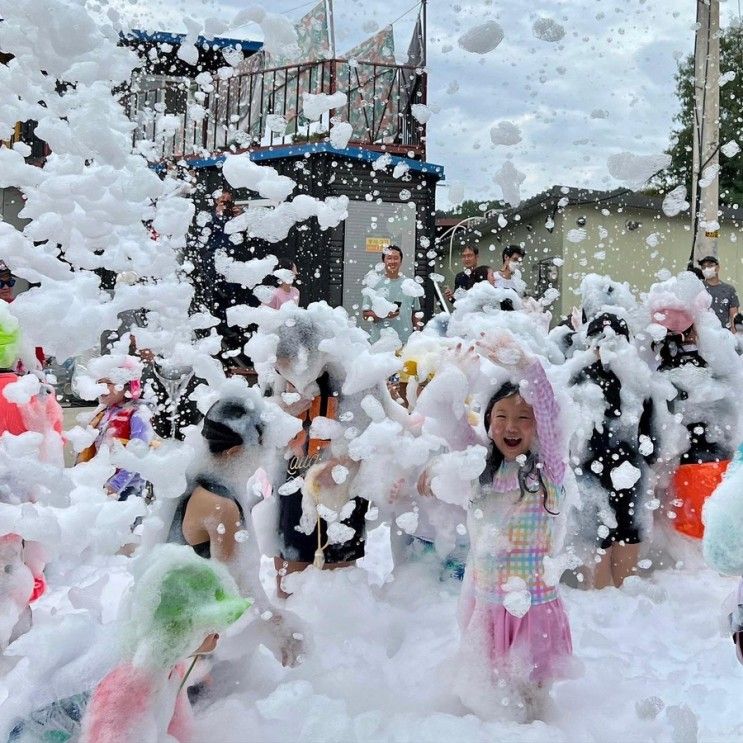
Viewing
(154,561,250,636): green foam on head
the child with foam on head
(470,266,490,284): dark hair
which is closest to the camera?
(154,561,250,636): green foam on head

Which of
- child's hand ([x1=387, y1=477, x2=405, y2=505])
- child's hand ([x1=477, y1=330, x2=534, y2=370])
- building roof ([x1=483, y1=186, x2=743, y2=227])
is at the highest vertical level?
building roof ([x1=483, y1=186, x2=743, y2=227])

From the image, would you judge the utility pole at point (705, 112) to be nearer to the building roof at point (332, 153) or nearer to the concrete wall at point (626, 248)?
the concrete wall at point (626, 248)

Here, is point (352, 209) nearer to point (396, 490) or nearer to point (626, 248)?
point (626, 248)

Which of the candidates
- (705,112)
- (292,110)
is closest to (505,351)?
(705,112)

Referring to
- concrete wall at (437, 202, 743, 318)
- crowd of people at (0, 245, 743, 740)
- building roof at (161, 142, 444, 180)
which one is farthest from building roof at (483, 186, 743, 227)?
crowd of people at (0, 245, 743, 740)

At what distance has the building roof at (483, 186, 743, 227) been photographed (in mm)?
9312

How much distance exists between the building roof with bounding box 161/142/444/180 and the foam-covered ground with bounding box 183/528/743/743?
6.62 m

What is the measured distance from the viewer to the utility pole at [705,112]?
22.0 ft

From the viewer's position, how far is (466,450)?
2.59 metres

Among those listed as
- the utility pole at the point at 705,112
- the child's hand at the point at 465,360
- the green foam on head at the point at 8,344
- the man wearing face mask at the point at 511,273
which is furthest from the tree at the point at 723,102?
the green foam on head at the point at 8,344

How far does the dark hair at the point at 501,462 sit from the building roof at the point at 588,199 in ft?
22.5

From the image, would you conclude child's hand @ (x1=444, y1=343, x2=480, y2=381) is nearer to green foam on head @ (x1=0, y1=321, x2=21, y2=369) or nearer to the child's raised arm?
the child's raised arm

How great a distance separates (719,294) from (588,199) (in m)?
3.46

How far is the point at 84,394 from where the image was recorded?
4613mm
